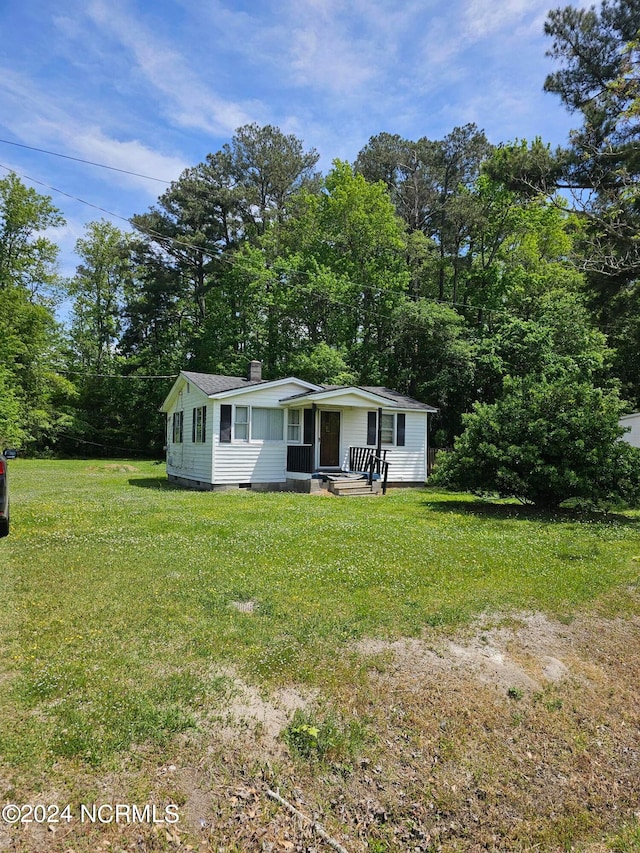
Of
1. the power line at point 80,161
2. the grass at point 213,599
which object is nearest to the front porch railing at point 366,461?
the grass at point 213,599

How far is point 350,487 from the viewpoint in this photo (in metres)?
15.1

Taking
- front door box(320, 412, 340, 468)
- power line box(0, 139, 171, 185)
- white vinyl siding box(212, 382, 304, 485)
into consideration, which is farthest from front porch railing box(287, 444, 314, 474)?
power line box(0, 139, 171, 185)

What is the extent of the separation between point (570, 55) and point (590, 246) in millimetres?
3777

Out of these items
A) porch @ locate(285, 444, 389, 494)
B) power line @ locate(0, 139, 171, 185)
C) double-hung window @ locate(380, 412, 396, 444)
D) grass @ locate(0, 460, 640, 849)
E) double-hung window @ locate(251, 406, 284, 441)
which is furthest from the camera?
double-hung window @ locate(380, 412, 396, 444)

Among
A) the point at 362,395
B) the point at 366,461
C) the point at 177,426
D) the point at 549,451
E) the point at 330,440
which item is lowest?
the point at 366,461

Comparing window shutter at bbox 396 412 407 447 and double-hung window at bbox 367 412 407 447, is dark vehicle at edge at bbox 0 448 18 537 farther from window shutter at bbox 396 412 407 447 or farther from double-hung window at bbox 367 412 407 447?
window shutter at bbox 396 412 407 447

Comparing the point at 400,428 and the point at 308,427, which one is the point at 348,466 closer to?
the point at 308,427

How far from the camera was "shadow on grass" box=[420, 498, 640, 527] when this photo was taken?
32.7 ft

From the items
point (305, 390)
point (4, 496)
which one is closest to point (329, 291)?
point (305, 390)

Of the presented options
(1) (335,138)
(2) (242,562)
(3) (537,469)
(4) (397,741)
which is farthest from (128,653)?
(1) (335,138)

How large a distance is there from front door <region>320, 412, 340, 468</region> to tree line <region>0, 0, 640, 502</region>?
550 cm

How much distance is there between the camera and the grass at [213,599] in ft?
9.50

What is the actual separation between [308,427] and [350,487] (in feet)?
7.99

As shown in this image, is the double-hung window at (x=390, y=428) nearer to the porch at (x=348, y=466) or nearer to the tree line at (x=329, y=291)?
the porch at (x=348, y=466)
